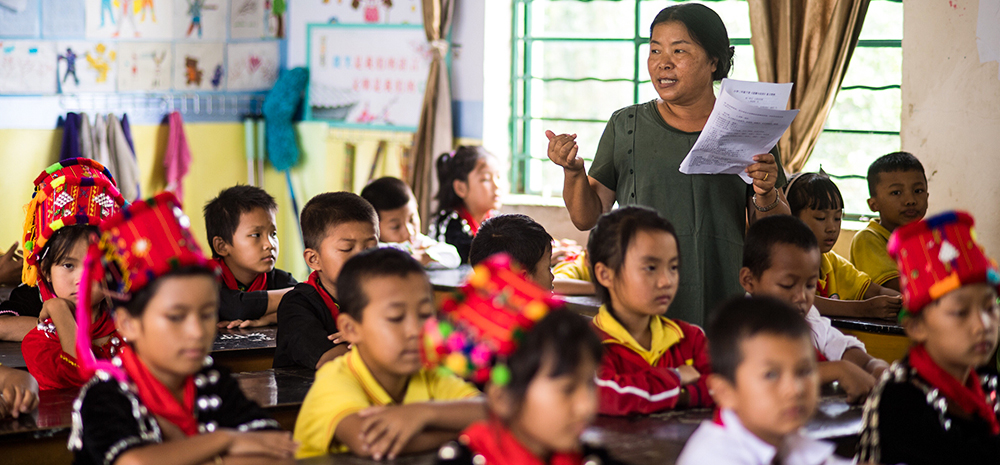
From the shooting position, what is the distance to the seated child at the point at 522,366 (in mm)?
1318

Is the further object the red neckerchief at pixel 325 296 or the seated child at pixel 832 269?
the seated child at pixel 832 269

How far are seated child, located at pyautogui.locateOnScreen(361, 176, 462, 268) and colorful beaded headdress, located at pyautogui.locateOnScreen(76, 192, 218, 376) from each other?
2.63m

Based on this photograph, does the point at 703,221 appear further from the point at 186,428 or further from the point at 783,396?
the point at 186,428

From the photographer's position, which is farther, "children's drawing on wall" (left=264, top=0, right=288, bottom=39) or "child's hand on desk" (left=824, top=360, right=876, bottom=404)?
"children's drawing on wall" (left=264, top=0, right=288, bottom=39)

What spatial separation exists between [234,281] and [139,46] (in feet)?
9.11

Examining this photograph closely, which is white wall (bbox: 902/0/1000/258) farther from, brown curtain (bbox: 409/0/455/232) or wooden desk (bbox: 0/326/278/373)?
wooden desk (bbox: 0/326/278/373)

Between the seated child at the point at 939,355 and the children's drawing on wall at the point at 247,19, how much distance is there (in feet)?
17.0

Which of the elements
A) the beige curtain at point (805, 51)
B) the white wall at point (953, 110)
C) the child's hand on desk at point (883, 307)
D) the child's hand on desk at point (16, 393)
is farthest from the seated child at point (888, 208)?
the child's hand on desk at point (16, 393)

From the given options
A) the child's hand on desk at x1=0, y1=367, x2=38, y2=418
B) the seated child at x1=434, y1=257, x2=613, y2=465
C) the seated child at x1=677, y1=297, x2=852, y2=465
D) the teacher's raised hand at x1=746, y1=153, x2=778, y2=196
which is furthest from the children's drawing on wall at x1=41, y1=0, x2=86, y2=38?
the seated child at x1=677, y1=297, x2=852, y2=465

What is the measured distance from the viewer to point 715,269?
258 centimetres

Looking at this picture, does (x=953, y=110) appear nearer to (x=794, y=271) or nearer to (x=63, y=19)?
(x=794, y=271)

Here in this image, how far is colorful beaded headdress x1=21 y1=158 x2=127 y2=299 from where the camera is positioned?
2.52m

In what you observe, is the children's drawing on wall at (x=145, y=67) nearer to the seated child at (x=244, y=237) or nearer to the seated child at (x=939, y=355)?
the seated child at (x=244, y=237)

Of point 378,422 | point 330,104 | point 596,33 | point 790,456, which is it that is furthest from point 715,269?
point 330,104
